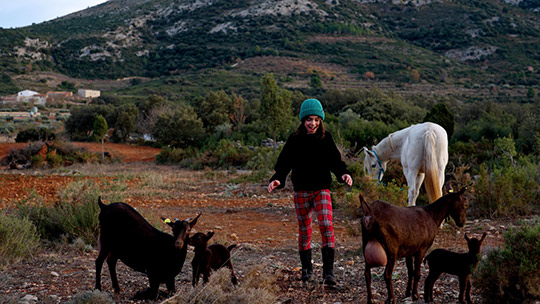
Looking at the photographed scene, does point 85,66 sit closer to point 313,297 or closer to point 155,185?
point 155,185

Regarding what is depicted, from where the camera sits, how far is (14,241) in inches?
219

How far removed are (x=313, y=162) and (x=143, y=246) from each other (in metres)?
1.90

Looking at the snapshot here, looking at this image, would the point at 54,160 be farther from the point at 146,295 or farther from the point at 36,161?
the point at 146,295

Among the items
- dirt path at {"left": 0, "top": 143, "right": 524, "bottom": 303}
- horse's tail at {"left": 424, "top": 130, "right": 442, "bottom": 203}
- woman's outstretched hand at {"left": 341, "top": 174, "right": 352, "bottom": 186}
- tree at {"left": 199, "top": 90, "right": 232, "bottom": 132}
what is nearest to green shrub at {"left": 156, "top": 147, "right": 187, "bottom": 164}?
tree at {"left": 199, "top": 90, "right": 232, "bottom": 132}

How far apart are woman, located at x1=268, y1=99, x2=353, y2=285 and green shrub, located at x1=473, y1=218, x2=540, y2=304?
4.84ft

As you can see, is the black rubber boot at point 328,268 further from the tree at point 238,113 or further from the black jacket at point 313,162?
the tree at point 238,113

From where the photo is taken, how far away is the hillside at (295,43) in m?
65.5

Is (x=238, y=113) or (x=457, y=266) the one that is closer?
(x=457, y=266)

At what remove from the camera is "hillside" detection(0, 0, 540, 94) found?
65500mm

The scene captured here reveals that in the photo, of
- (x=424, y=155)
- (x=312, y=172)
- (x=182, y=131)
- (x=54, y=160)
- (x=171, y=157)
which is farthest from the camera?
(x=182, y=131)

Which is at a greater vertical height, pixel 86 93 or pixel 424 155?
pixel 86 93

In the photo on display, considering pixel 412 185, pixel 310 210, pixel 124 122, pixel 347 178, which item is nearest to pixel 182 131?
pixel 124 122

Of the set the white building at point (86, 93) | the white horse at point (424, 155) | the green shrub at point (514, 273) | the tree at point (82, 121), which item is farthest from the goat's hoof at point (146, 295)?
the white building at point (86, 93)

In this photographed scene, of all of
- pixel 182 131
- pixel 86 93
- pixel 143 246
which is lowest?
pixel 182 131
